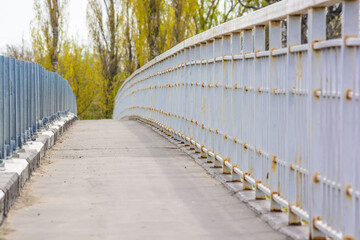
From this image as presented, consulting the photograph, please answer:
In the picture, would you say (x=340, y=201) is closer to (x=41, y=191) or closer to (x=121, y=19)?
(x=41, y=191)

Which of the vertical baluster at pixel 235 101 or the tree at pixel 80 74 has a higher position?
the tree at pixel 80 74

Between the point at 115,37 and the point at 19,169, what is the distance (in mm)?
37236

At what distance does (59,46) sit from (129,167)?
1384 inches

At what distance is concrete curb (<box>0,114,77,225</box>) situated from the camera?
6.52 m

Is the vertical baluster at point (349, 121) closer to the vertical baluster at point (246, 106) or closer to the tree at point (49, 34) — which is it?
the vertical baluster at point (246, 106)

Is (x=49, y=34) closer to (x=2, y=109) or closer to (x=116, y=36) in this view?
(x=116, y=36)

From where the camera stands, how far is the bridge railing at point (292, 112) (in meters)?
4.55

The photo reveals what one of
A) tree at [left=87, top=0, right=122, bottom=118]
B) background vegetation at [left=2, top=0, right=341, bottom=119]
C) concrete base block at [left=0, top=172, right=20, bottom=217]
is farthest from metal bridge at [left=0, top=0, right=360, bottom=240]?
tree at [left=87, top=0, right=122, bottom=118]

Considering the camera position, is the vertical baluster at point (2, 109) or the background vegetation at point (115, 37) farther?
the background vegetation at point (115, 37)

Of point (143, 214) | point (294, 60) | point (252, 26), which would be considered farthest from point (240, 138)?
point (294, 60)

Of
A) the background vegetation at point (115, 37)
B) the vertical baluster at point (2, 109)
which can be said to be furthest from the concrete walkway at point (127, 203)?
the background vegetation at point (115, 37)

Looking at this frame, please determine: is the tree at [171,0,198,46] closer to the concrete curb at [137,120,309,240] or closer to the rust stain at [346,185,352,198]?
the concrete curb at [137,120,309,240]

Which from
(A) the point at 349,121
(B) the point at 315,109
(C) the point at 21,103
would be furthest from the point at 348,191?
(C) the point at 21,103

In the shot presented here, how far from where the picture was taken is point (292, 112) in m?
5.77
